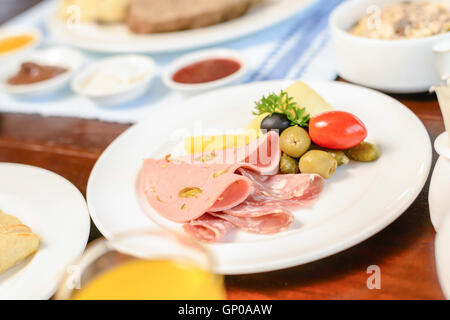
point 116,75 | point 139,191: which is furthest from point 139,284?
point 116,75

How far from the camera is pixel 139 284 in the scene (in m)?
0.78

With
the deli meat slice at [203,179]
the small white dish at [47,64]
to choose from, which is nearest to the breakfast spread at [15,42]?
the small white dish at [47,64]

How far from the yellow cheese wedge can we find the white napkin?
1.50 feet

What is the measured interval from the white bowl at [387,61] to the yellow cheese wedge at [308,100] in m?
0.30

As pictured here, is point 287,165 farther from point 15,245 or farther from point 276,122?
point 15,245

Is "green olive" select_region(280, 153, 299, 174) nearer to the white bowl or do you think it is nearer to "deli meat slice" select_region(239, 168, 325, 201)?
"deli meat slice" select_region(239, 168, 325, 201)

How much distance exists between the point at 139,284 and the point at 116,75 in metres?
1.56

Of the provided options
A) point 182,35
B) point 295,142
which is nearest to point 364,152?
point 295,142

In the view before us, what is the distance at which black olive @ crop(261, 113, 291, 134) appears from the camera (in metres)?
1.44

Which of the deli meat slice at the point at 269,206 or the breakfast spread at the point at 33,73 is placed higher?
the deli meat slice at the point at 269,206

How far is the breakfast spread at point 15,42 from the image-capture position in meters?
2.75

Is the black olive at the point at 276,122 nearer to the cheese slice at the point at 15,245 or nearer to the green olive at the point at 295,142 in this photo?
the green olive at the point at 295,142

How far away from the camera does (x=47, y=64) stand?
250 centimetres
